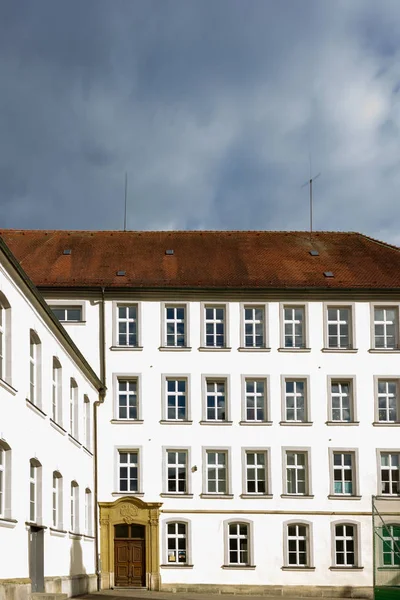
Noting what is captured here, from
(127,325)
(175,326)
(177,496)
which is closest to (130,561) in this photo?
(177,496)

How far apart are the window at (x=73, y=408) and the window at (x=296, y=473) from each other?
9761 millimetres

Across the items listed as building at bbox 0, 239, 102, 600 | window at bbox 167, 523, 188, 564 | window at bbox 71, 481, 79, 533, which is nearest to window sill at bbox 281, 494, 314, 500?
window at bbox 167, 523, 188, 564

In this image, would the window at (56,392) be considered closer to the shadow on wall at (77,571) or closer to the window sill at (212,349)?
the shadow on wall at (77,571)

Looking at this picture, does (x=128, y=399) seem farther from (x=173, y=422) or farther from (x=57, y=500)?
(x=57, y=500)

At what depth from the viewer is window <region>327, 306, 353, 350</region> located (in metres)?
42.6

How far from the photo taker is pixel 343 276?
43.7 meters

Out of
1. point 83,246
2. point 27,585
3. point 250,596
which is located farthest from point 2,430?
point 83,246

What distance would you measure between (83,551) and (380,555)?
11.0m

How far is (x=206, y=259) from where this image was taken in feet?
147

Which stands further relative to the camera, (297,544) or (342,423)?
(342,423)

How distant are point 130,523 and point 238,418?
574 centimetres

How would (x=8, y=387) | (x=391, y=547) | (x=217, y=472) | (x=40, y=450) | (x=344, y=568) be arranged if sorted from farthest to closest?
(x=217, y=472) → (x=344, y=568) → (x=391, y=547) → (x=40, y=450) → (x=8, y=387)

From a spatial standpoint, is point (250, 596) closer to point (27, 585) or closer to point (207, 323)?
point (207, 323)

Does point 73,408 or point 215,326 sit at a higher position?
point 215,326
